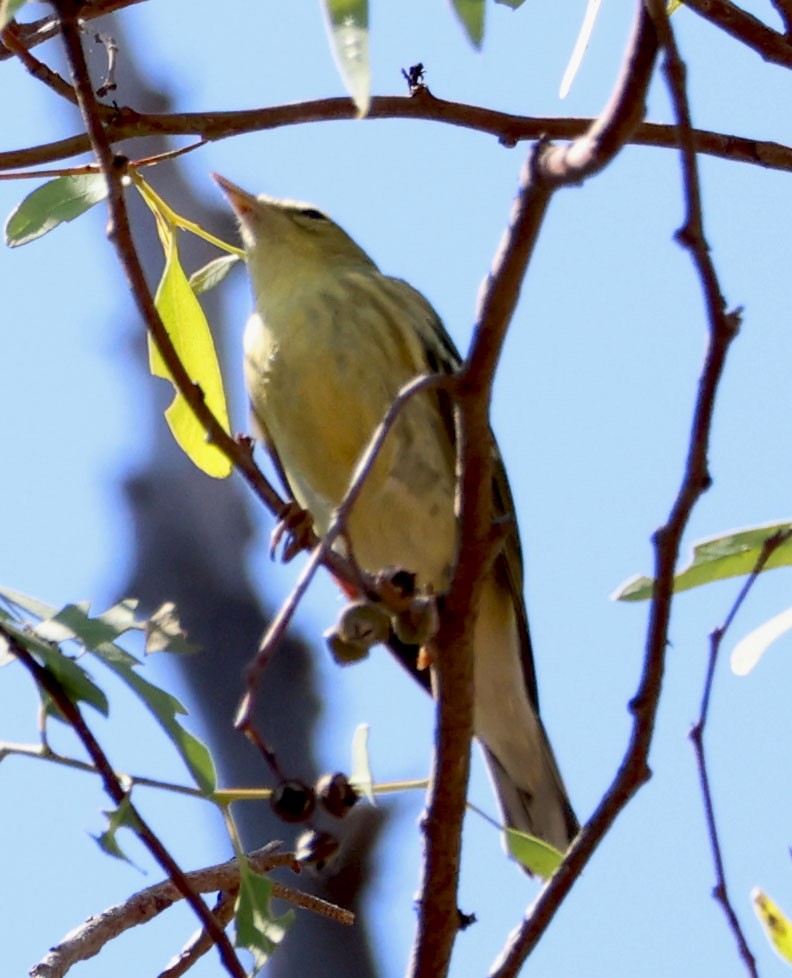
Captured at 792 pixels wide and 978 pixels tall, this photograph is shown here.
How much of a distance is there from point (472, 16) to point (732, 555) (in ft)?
2.46

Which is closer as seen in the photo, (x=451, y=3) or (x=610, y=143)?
(x=610, y=143)

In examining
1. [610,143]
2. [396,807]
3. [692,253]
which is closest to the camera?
[610,143]

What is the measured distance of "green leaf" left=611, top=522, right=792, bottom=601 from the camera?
1956 millimetres

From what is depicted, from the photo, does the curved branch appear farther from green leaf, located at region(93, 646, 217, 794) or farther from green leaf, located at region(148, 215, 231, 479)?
green leaf, located at region(93, 646, 217, 794)

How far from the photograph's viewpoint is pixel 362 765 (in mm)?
1949

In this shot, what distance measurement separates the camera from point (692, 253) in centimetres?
130

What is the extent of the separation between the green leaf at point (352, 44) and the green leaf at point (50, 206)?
67 cm

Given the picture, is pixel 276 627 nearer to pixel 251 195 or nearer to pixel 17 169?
pixel 17 169

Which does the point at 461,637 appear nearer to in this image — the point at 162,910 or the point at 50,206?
the point at 162,910

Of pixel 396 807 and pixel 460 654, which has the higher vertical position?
pixel 396 807

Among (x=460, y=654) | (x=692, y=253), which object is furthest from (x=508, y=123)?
(x=692, y=253)

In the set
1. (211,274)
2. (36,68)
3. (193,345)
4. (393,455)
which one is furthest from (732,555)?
(393,455)

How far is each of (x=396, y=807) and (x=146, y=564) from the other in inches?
61.2

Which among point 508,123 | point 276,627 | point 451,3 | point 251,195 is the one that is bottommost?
point 276,627
